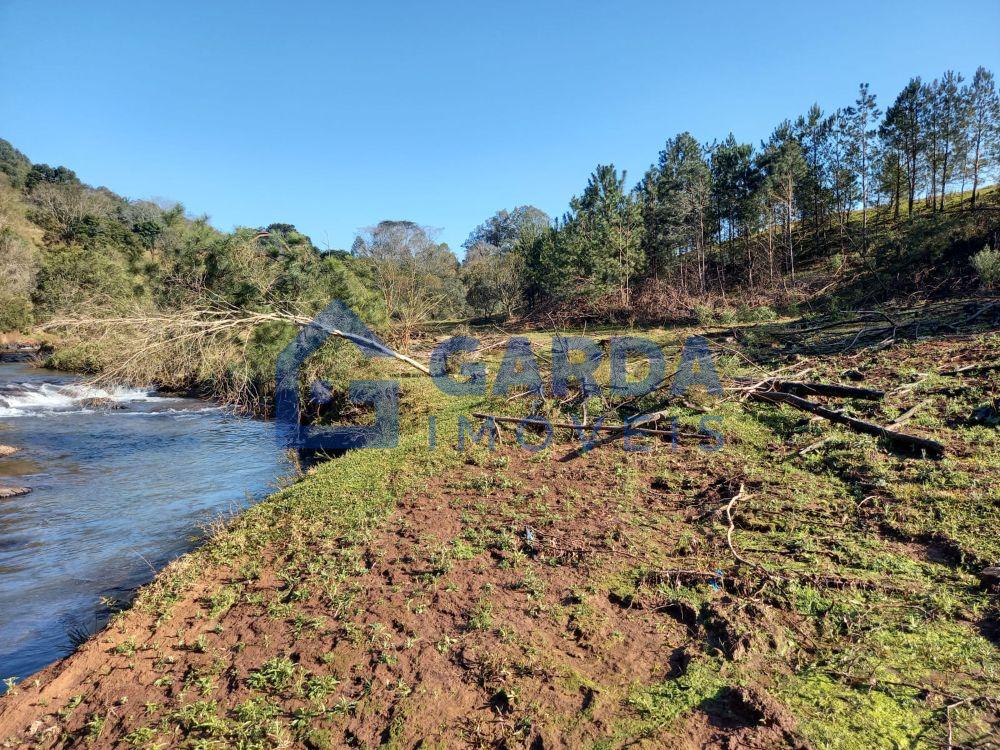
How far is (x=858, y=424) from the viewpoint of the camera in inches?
269

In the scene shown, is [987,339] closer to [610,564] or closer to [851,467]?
[851,467]

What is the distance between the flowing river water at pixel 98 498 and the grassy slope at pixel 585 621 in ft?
4.38

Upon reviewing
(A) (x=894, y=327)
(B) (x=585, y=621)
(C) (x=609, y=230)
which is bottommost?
(B) (x=585, y=621)

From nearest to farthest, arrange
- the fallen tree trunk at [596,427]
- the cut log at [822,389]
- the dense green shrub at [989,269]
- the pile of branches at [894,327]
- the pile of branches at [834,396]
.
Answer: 1. the pile of branches at [834,396]
2. the cut log at [822,389]
3. the fallen tree trunk at [596,427]
4. the pile of branches at [894,327]
5. the dense green shrub at [989,269]

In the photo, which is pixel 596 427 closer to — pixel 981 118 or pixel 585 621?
pixel 585 621

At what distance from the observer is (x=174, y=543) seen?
7.08m

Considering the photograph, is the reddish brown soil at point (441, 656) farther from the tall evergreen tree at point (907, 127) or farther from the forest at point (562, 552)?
the tall evergreen tree at point (907, 127)

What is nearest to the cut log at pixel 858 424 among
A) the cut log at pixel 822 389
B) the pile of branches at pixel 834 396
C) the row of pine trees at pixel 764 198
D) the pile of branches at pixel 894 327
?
the pile of branches at pixel 834 396

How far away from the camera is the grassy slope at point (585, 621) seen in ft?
9.94

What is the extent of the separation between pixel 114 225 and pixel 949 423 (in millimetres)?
56452

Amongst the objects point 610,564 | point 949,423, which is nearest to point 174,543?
point 610,564

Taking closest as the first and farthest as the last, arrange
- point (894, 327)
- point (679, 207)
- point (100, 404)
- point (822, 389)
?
point (822, 389) → point (894, 327) → point (100, 404) → point (679, 207)

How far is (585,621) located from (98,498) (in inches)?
359

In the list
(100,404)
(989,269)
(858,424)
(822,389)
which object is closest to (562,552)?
(858,424)
